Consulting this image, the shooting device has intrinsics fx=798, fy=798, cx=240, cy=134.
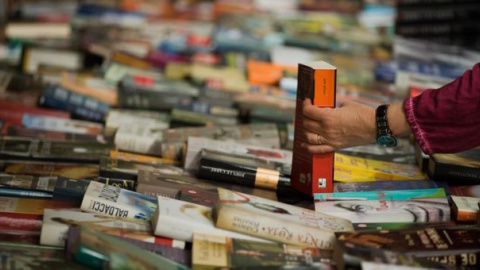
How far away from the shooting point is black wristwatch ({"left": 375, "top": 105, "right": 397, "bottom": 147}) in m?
2.16

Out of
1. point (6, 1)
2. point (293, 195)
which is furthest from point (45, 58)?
point (293, 195)

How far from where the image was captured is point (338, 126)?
86.0 inches

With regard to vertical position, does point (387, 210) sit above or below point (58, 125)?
below

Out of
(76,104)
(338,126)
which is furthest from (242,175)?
(76,104)

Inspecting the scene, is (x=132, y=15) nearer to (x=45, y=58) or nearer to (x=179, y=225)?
(x=45, y=58)

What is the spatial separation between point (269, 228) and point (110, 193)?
1.54 ft

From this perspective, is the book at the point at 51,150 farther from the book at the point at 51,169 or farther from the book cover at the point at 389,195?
the book cover at the point at 389,195

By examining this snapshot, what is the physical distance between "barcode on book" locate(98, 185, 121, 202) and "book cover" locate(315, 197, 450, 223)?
1.78ft

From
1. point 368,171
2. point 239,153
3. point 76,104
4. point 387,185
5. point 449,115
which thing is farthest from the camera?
point 76,104

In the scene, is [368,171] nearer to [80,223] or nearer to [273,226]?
[273,226]

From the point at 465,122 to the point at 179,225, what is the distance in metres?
0.79

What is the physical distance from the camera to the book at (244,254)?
1.83 m

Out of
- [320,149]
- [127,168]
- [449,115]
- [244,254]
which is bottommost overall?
[244,254]

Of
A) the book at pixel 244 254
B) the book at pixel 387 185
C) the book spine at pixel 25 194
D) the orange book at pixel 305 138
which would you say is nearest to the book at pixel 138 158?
the book spine at pixel 25 194
